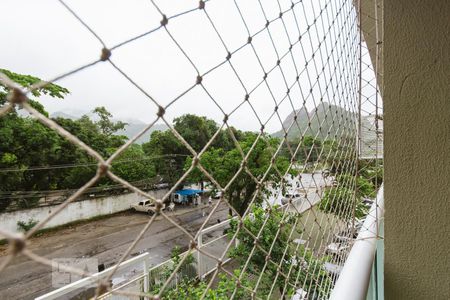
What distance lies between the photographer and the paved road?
4297 millimetres

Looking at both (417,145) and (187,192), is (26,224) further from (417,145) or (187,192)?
(417,145)

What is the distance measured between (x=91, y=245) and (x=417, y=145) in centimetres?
619

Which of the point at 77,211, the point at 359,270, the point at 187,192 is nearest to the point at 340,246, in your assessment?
the point at 359,270

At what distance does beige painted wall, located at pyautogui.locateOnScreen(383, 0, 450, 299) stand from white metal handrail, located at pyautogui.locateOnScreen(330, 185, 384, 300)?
41 mm

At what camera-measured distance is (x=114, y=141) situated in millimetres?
6836

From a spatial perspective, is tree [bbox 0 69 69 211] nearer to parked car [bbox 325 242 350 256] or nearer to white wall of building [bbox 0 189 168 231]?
white wall of building [bbox 0 189 168 231]

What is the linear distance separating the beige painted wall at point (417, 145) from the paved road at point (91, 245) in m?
4.21

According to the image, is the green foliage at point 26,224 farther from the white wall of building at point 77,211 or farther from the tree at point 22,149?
the tree at point 22,149

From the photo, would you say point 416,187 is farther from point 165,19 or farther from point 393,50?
point 165,19

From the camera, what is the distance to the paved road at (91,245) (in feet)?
14.1

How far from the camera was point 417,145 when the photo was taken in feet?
1.40

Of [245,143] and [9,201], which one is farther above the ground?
[245,143]

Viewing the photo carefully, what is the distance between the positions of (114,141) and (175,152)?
56.2 inches

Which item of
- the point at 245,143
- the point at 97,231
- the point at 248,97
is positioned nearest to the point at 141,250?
the point at 97,231
